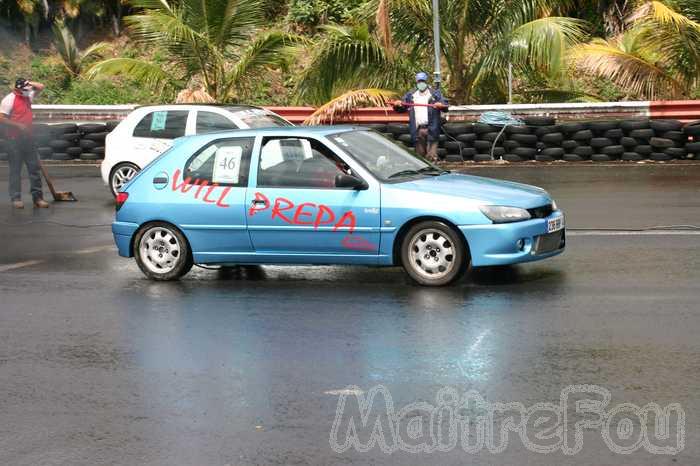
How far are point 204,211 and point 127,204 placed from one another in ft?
2.73

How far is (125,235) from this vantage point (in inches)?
440

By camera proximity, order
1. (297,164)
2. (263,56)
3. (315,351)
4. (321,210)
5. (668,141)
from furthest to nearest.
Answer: (263,56)
(668,141)
(297,164)
(321,210)
(315,351)

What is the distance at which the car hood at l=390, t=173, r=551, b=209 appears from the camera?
396 inches

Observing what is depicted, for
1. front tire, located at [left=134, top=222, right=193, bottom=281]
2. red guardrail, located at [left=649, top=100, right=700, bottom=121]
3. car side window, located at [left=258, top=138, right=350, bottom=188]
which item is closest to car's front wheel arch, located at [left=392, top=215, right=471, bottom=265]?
car side window, located at [left=258, top=138, right=350, bottom=188]

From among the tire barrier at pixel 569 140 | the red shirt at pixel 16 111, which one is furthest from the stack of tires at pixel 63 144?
the red shirt at pixel 16 111

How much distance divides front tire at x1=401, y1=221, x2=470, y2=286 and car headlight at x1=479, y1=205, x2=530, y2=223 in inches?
12.4

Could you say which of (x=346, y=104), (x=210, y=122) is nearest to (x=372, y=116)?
(x=346, y=104)

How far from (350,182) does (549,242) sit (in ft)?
5.81

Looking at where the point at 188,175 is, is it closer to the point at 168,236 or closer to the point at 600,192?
the point at 168,236

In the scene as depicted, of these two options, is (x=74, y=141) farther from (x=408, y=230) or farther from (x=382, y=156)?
(x=408, y=230)

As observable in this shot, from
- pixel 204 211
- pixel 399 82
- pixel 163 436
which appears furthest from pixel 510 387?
pixel 399 82

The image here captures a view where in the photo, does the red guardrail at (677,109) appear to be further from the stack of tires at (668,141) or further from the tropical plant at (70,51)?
the tropical plant at (70,51)

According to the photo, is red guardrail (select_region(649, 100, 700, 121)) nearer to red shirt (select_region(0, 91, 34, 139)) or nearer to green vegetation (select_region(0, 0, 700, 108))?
Answer: green vegetation (select_region(0, 0, 700, 108))

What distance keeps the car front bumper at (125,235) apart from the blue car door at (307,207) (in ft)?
4.03
